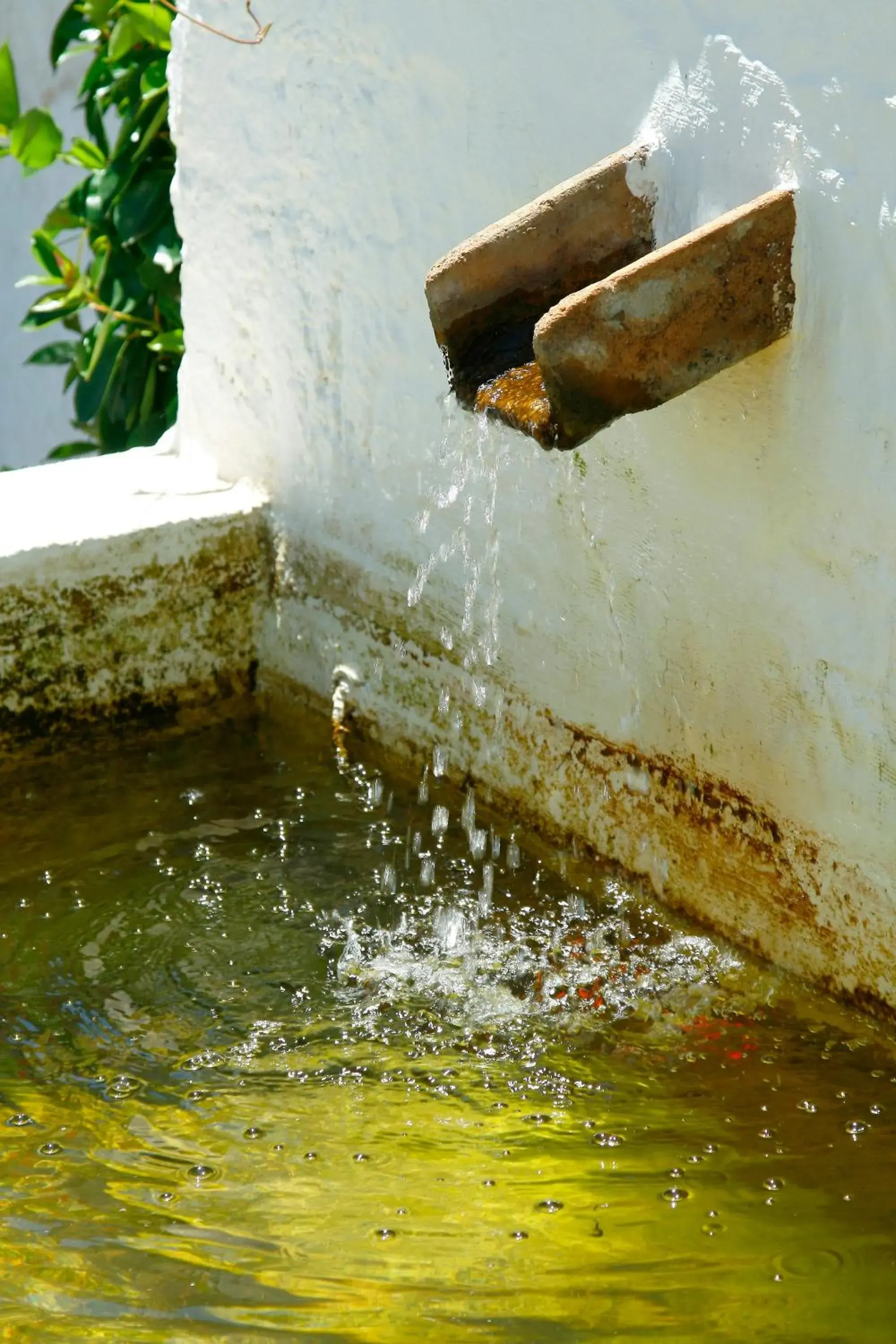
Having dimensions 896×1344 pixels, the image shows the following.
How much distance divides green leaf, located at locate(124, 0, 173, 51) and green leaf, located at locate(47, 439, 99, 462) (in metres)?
1.58

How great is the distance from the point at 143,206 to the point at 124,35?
45 cm

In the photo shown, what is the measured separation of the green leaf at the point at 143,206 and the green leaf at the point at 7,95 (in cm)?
39

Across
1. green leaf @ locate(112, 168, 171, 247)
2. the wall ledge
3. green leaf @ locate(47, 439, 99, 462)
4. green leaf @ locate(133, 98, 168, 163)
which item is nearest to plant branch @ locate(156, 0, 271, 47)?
green leaf @ locate(133, 98, 168, 163)

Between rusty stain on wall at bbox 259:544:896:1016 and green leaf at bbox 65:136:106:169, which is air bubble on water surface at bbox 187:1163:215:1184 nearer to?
rusty stain on wall at bbox 259:544:896:1016

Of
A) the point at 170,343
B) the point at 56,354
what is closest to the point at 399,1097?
the point at 170,343

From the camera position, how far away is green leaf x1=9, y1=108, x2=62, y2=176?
451 centimetres

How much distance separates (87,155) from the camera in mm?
4621

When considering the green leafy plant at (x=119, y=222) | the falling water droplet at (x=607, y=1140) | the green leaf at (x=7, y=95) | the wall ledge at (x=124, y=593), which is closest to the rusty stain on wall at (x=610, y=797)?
the wall ledge at (x=124, y=593)

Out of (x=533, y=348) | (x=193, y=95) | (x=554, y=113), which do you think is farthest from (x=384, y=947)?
(x=193, y=95)

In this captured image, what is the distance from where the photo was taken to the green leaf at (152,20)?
4.26 metres

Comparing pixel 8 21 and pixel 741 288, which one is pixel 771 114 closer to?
pixel 741 288

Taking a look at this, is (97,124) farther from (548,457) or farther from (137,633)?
(548,457)

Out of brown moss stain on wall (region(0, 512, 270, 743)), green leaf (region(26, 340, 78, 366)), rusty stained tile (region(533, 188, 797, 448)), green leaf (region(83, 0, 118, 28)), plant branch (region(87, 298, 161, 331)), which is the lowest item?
brown moss stain on wall (region(0, 512, 270, 743))

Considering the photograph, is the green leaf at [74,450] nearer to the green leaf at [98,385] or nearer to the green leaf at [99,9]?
the green leaf at [98,385]
